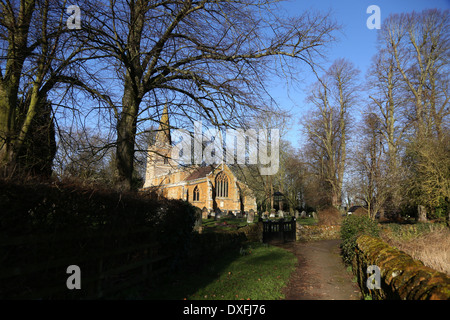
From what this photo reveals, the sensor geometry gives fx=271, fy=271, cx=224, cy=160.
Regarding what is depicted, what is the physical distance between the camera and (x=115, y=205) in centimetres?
488

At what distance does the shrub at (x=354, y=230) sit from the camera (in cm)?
964

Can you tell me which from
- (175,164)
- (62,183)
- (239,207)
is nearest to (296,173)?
(239,207)

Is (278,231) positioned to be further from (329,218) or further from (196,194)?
(196,194)

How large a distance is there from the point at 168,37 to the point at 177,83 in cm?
144

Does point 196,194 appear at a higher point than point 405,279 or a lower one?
higher

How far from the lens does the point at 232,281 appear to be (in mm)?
6590

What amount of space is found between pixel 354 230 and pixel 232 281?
20.7 feet

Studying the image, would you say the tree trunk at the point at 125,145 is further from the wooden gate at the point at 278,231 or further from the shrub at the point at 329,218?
the shrub at the point at 329,218

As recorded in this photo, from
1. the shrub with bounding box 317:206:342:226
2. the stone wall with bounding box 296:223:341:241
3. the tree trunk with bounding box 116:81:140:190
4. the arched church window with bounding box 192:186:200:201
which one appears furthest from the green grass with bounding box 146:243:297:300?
the arched church window with bounding box 192:186:200:201

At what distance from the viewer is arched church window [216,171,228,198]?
1768 inches

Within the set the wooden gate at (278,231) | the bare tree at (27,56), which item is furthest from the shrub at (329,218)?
the bare tree at (27,56)

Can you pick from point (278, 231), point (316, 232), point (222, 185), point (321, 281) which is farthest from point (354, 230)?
point (222, 185)
